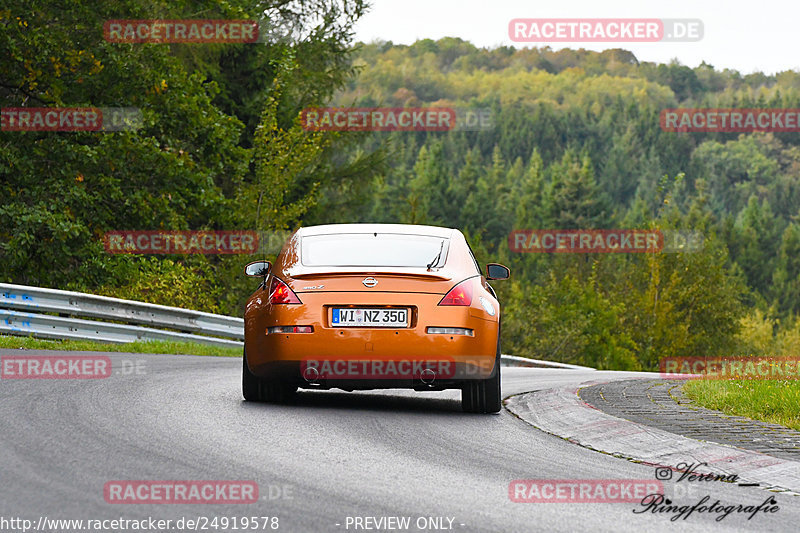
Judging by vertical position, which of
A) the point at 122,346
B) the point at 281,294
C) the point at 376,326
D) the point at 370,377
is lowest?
the point at 122,346

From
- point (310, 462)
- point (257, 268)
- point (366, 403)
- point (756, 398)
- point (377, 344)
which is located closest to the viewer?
point (310, 462)

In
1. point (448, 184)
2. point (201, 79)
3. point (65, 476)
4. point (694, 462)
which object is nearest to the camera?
point (65, 476)

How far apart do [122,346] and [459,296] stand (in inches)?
370

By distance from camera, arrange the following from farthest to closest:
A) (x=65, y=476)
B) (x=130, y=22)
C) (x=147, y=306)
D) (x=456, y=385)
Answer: (x=130, y=22) < (x=147, y=306) < (x=456, y=385) < (x=65, y=476)

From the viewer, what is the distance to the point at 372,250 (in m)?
9.46

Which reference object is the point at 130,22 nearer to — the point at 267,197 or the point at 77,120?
the point at 77,120

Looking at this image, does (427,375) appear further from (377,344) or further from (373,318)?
(373,318)

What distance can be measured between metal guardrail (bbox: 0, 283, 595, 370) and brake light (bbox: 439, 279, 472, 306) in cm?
973

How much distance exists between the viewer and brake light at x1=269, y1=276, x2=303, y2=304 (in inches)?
354

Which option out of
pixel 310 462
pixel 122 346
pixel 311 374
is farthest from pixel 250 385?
pixel 122 346

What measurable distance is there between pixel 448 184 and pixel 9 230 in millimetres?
109985

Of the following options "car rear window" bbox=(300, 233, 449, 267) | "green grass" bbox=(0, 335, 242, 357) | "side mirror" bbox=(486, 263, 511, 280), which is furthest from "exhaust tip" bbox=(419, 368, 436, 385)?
"green grass" bbox=(0, 335, 242, 357)

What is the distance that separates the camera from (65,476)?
5648 mm

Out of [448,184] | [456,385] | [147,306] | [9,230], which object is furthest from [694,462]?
[448,184]
